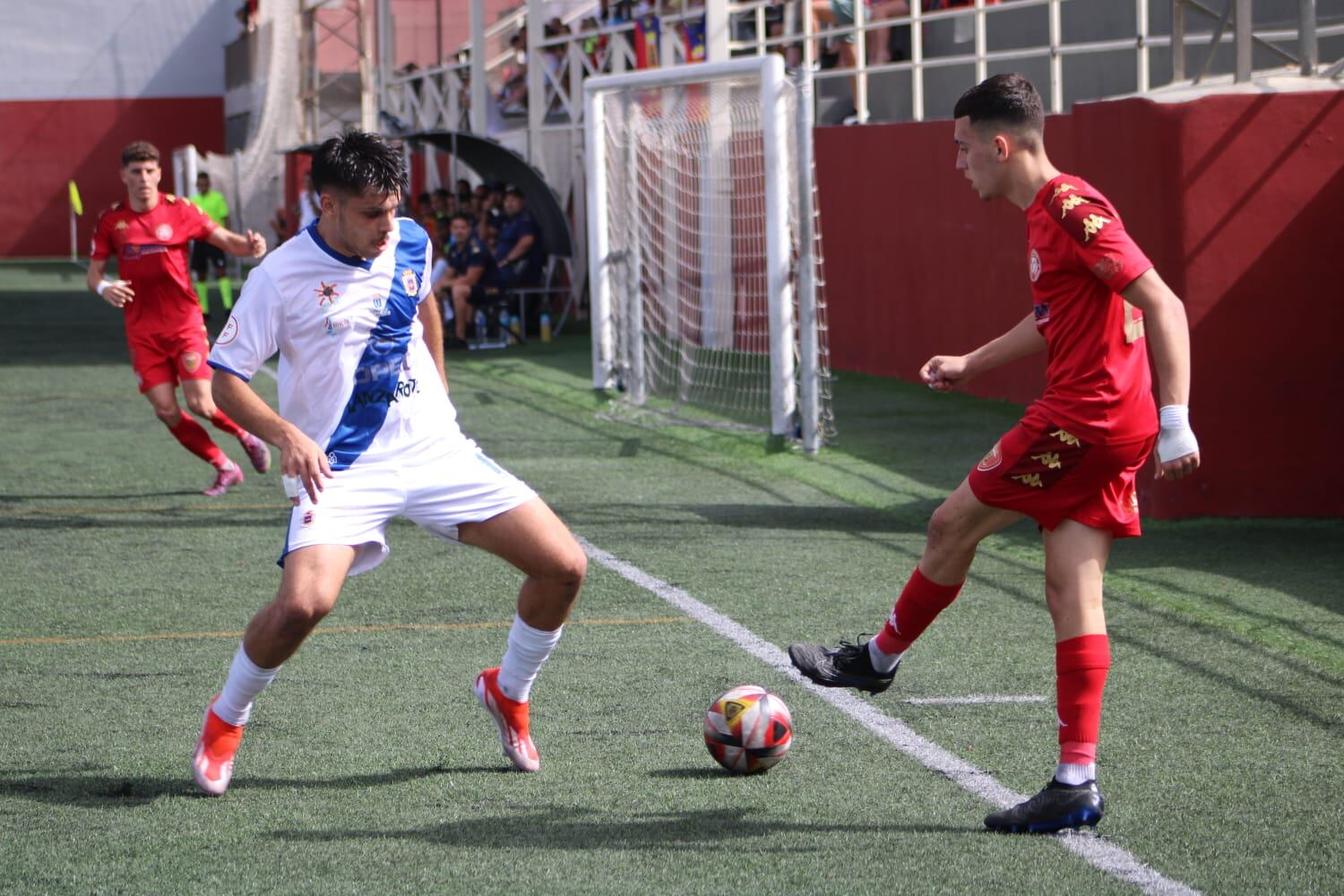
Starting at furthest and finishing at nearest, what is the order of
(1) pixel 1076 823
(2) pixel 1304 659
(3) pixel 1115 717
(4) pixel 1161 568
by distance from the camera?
(4) pixel 1161 568, (2) pixel 1304 659, (3) pixel 1115 717, (1) pixel 1076 823

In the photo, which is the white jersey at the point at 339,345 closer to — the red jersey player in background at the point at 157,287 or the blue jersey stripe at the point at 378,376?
the blue jersey stripe at the point at 378,376

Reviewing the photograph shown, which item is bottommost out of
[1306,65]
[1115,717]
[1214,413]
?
[1115,717]

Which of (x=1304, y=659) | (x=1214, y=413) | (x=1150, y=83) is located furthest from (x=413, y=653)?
(x=1150, y=83)

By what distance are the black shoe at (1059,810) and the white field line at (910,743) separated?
0.17 ft

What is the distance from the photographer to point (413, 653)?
6277 millimetres

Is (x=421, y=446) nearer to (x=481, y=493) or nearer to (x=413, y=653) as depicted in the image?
(x=481, y=493)

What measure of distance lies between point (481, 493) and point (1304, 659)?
3.08 metres

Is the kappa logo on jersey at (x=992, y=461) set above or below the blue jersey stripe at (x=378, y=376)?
below

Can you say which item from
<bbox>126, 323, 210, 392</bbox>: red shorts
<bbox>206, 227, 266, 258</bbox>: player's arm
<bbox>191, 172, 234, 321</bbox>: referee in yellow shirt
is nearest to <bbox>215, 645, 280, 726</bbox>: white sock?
<bbox>206, 227, 266, 258</bbox>: player's arm

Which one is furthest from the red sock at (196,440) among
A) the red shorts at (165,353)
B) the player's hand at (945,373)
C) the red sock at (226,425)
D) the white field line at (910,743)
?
the player's hand at (945,373)

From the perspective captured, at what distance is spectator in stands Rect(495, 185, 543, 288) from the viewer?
19.3m

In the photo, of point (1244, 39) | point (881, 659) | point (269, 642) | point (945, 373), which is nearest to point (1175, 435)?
point (945, 373)

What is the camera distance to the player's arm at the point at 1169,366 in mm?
4020

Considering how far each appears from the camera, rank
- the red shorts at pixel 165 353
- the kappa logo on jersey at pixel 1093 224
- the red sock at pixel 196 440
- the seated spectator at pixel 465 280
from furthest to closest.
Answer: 1. the seated spectator at pixel 465 280
2. the red sock at pixel 196 440
3. the red shorts at pixel 165 353
4. the kappa logo on jersey at pixel 1093 224
